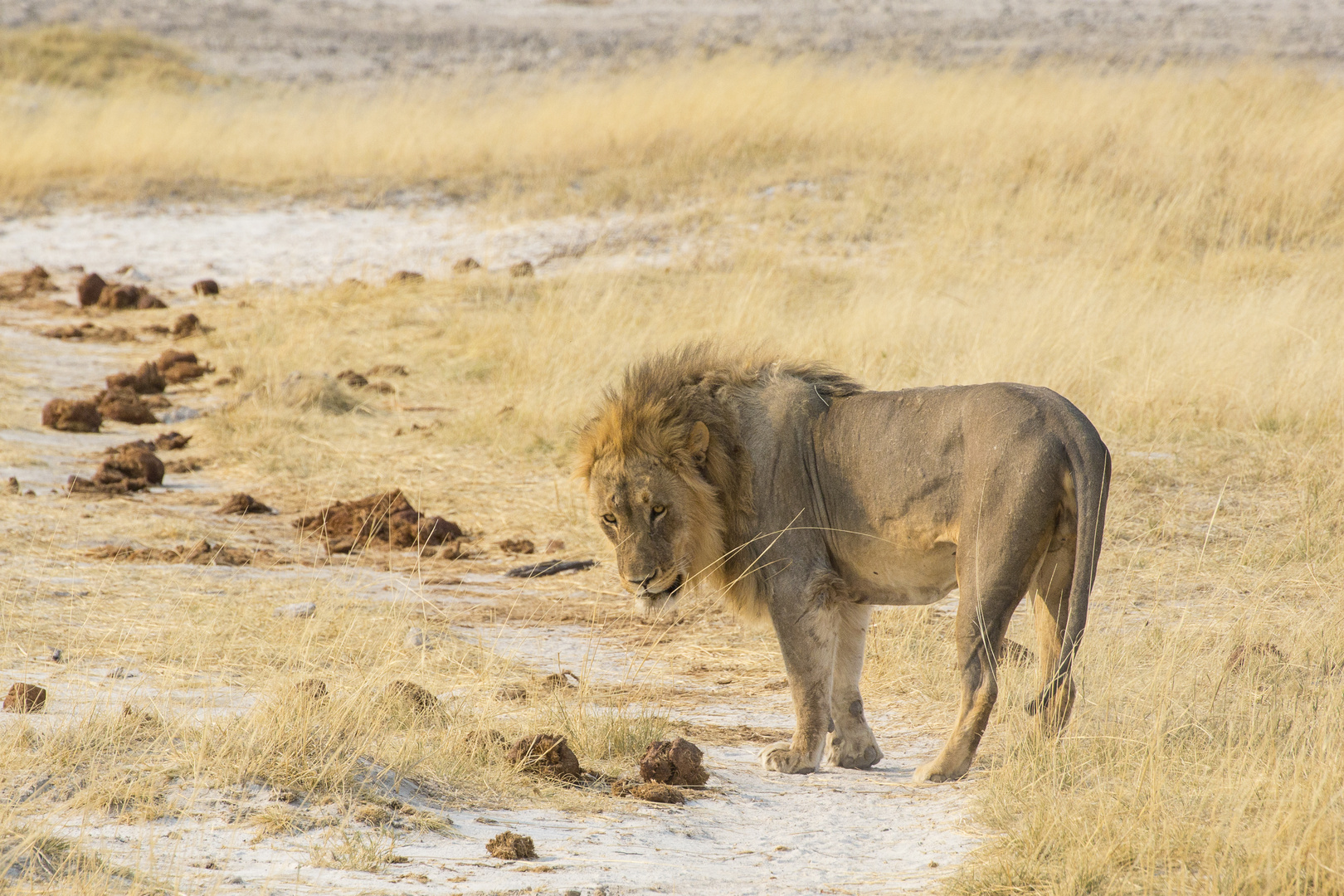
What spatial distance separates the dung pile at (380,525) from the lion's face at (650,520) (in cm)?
299

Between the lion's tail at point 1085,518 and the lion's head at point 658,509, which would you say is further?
the lion's head at point 658,509

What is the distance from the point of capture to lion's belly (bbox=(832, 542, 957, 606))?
4.63 metres

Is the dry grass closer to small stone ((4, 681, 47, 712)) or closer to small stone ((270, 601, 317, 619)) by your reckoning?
small stone ((270, 601, 317, 619))

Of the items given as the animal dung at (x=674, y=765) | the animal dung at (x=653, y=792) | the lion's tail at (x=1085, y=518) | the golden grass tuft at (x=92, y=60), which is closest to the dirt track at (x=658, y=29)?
the golden grass tuft at (x=92, y=60)

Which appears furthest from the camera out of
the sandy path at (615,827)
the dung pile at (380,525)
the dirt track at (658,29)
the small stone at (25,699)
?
the dirt track at (658,29)

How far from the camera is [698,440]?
4820 millimetres

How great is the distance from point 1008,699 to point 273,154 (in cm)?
1603

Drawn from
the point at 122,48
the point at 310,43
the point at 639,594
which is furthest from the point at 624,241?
the point at 310,43

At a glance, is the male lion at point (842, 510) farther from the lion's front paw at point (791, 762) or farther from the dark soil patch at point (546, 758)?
the dark soil patch at point (546, 758)

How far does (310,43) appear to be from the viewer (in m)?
34.5

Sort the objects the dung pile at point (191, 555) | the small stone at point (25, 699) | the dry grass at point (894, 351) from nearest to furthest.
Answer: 1. the dry grass at point (894, 351)
2. the small stone at point (25, 699)
3. the dung pile at point (191, 555)

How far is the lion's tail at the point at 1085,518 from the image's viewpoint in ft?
13.5

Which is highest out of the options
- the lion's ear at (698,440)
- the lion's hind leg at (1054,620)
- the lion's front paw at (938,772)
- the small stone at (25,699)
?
the lion's ear at (698,440)

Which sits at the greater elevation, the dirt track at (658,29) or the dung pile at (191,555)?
the dirt track at (658,29)
